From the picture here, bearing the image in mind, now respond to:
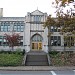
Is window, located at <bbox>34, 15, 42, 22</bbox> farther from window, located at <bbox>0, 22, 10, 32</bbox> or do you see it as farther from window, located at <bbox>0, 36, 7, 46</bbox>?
window, located at <bbox>0, 36, 7, 46</bbox>

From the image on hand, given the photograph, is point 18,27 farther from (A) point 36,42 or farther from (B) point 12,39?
(A) point 36,42

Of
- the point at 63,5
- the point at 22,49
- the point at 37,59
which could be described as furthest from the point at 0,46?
the point at 63,5

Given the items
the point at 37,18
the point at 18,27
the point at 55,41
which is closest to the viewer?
the point at 37,18

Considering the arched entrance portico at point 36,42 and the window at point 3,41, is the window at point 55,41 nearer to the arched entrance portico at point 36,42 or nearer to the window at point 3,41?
the arched entrance portico at point 36,42

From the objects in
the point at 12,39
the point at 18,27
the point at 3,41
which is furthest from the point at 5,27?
the point at 12,39

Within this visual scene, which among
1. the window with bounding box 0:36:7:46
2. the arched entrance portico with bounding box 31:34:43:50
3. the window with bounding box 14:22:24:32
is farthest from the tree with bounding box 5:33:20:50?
the arched entrance portico with bounding box 31:34:43:50

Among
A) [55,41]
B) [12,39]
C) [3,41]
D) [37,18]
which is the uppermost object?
[37,18]

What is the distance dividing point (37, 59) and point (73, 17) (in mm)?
16346

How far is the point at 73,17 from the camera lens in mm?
33562

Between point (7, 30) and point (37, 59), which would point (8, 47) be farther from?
point (37, 59)

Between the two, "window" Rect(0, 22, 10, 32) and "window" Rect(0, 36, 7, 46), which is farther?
"window" Rect(0, 22, 10, 32)

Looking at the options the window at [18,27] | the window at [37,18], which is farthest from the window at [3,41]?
the window at [37,18]

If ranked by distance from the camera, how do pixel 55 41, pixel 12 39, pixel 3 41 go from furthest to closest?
1. pixel 3 41
2. pixel 55 41
3. pixel 12 39

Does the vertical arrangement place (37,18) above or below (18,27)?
above
